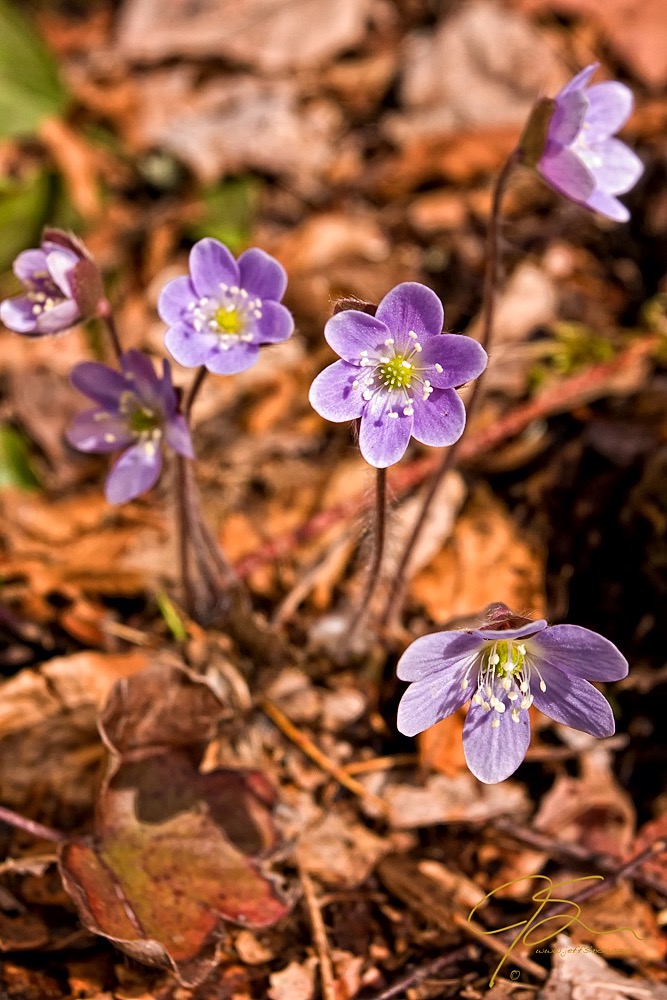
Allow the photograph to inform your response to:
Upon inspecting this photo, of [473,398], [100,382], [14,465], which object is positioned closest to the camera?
[100,382]

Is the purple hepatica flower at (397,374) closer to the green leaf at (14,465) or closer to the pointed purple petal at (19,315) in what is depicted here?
the pointed purple petal at (19,315)

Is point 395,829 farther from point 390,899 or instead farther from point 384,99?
point 384,99

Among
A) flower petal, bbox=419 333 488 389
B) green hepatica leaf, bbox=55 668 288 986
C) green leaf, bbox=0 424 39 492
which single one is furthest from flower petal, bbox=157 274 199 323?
green leaf, bbox=0 424 39 492

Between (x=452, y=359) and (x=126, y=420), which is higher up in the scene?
(x=452, y=359)

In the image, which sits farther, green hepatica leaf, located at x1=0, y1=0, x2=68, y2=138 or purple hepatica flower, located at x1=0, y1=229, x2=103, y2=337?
green hepatica leaf, located at x1=0, y1=0, x2=68, y2=138

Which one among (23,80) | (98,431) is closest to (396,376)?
(98,431)

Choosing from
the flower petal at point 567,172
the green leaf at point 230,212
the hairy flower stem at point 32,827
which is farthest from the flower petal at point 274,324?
the green leaf at point 230,212

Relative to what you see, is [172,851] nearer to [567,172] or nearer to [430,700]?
[430,700]

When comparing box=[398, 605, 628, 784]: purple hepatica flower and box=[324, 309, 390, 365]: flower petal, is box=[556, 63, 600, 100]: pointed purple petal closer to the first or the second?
box=[324, 309, 390, 365]: flower petal
